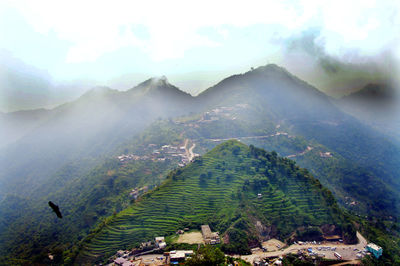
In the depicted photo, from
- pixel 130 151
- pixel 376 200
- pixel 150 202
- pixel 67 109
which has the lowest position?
pixel 376 200

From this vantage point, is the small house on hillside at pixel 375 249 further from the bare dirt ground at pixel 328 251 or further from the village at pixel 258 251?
the bare dirt ground at pixel 328 251

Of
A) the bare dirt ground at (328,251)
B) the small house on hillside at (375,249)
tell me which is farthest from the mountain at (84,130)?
the small house on hillside at (375,249)

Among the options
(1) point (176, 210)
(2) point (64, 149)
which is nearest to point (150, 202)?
(1) point (176, 210)

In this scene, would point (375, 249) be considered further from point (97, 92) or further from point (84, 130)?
point (97, 92)

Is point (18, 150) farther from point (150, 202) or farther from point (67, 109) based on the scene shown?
point (150, 202)

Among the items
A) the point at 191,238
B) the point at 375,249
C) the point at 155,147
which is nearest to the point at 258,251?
the point at 191,238

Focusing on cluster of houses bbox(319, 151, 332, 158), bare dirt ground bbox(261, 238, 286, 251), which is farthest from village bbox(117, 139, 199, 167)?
cluster of houses bbox(319, 151, 332, 158)

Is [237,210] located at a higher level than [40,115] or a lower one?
lower
